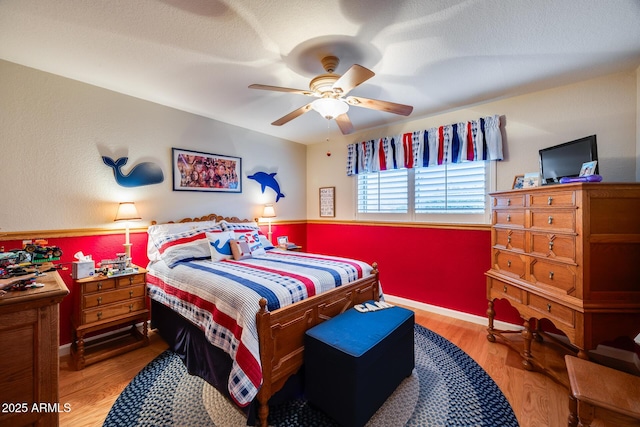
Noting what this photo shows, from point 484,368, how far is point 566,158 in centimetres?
195

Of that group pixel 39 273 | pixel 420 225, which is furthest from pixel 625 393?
pixel 39 273

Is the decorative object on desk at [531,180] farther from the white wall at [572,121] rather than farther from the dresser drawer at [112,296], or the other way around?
the dresser drawer at [112,296]

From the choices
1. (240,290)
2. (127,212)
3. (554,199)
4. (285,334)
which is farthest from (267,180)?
(554,199)

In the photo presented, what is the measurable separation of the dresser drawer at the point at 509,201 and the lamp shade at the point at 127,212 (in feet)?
12.1

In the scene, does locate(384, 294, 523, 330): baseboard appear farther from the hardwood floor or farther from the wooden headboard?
the wooden headboard

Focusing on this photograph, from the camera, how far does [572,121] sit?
259 cm

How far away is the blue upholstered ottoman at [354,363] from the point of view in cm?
158

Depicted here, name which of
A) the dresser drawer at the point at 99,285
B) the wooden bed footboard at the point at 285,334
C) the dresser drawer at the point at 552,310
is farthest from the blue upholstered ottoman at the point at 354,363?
the dresser drawer at the point at 99,285

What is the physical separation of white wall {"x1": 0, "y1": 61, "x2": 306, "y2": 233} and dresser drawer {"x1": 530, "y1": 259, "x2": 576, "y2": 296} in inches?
143

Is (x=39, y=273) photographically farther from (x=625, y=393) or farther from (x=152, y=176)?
(x=625, y=393)

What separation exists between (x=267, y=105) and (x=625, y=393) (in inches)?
139

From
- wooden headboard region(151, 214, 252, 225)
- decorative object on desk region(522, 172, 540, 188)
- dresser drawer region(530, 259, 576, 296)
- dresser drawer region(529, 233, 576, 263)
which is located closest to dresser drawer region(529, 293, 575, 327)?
dresser drawer region(530, 259, 576, 296)

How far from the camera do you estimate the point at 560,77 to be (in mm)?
2471

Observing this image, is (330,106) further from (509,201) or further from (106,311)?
(106,311)
